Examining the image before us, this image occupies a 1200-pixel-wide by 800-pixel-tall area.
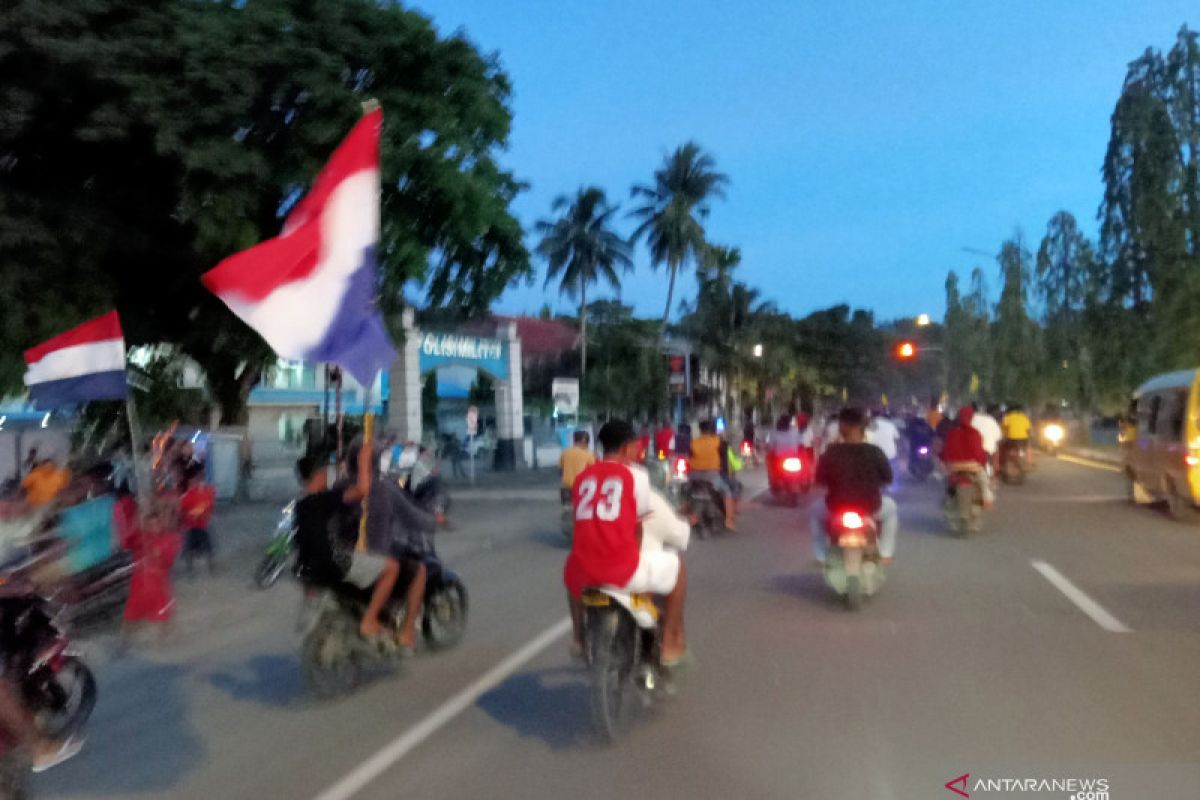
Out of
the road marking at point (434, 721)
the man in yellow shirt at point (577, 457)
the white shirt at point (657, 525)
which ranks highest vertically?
the man in yellow shirt at point (577, 457)

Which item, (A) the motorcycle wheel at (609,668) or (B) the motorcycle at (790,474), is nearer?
(A) the motorcycle wheel at (609,668)

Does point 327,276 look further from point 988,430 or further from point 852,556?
point 988,430

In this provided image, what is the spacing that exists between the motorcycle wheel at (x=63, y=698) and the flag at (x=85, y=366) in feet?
15.7

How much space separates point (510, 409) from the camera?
36.3m

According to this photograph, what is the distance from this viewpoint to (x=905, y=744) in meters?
6.11

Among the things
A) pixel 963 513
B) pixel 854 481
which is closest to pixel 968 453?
pixel 963 513

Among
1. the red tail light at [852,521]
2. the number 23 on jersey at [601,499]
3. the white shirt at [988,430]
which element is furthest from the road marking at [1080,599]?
the white shirt at [988,430]

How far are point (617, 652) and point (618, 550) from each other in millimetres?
556

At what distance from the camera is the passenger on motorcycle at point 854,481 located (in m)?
10.0

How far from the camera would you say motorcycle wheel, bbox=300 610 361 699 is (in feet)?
23.8

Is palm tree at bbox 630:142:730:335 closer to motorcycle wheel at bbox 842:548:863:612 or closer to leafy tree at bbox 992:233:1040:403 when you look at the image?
leafy tree at bbox 992:233:1040:403

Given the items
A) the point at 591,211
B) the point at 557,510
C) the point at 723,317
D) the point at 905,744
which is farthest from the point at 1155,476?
the point at 723,317

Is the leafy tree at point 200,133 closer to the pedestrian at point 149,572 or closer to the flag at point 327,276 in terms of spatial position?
the pedestrian at point 149,572

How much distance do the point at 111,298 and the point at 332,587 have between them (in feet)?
29.8
